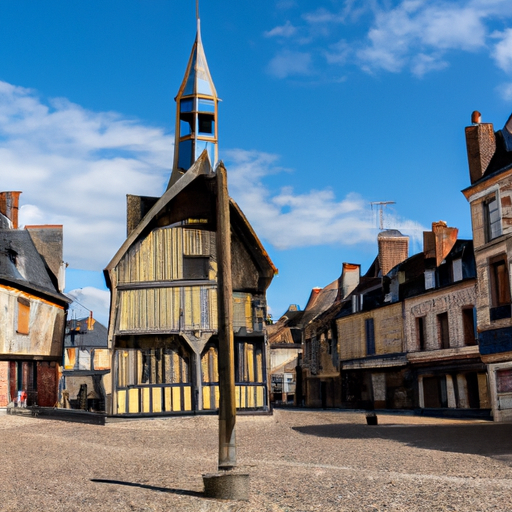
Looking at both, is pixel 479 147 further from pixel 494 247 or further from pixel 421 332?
pixel 421 332

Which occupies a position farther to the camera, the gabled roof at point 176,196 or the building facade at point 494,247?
the gabled roof at point 176,196

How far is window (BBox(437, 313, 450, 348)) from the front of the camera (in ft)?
102

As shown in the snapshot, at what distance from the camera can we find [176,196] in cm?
2073

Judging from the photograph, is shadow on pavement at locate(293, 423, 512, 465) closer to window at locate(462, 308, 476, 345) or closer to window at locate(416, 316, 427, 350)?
window at locate(462, 308, 476, 345)

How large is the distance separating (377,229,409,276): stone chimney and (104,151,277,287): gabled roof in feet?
62.2

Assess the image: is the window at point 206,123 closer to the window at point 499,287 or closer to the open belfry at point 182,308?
the open belfry at point 182,308

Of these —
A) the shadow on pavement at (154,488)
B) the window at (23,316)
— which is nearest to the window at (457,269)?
the window at (23,316)

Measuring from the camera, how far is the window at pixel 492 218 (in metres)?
19.4

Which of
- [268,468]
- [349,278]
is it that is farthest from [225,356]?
[349,278]

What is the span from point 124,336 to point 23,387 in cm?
644

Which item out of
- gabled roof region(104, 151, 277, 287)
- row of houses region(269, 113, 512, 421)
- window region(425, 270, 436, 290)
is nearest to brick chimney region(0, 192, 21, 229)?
gabled roof region(104, 151, 277, 287)

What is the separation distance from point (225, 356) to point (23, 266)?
18.4 m

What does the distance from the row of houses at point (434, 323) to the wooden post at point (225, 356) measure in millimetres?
11507

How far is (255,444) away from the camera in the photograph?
14648 mm
